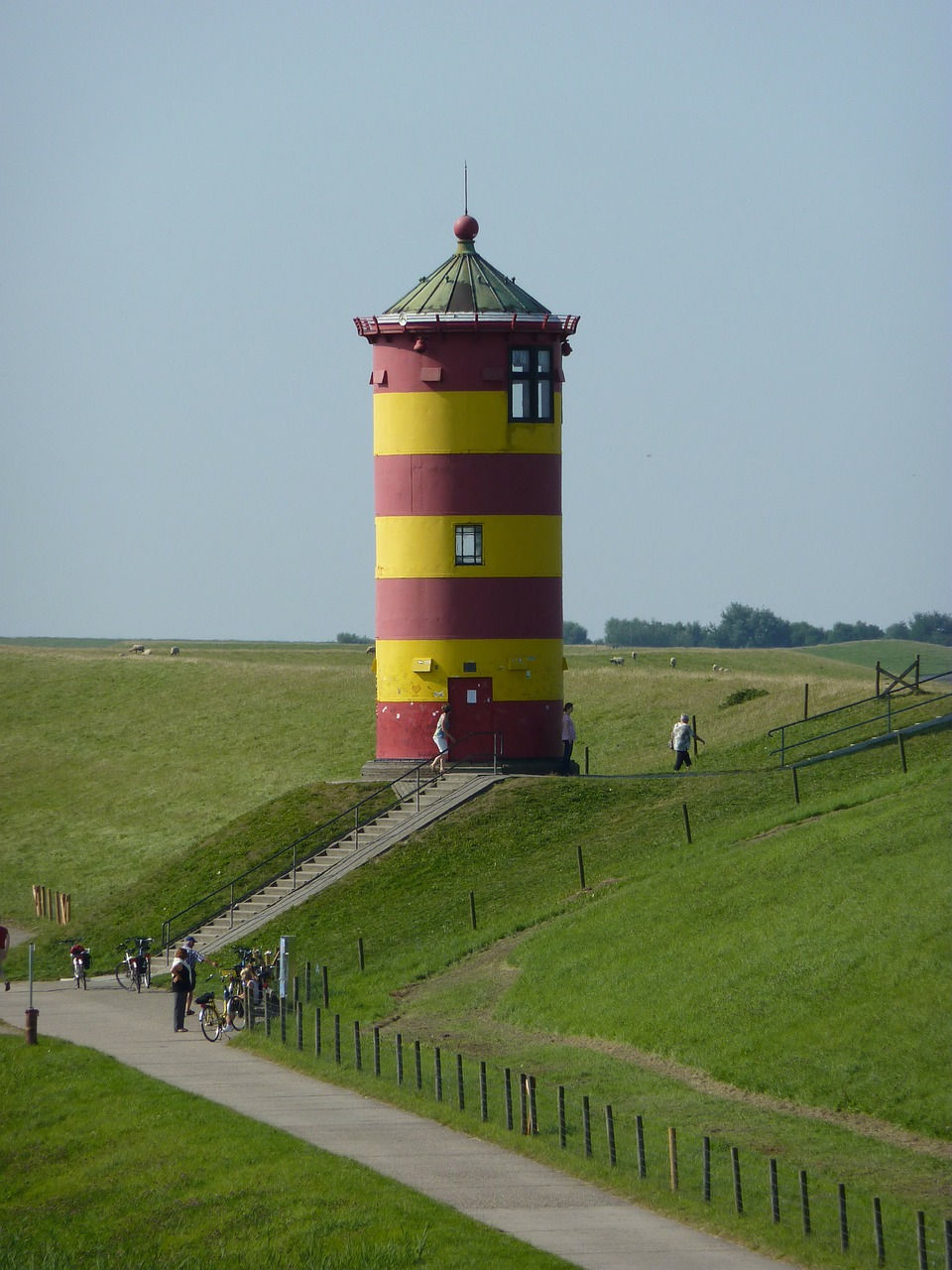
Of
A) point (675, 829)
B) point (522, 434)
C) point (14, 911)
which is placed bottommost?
point (14, 911)

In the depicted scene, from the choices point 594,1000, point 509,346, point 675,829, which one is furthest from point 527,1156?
point 509,346

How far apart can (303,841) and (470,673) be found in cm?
575

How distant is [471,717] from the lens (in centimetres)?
4866

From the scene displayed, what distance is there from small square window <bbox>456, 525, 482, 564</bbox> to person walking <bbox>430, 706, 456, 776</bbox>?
3.68m

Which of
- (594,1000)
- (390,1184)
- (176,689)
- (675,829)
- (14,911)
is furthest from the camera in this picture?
(176,689)

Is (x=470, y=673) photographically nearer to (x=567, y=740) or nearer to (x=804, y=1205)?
(x=567, y=740)

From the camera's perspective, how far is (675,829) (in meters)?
44.8

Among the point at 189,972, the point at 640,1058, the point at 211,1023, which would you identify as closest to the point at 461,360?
the point at 189,972

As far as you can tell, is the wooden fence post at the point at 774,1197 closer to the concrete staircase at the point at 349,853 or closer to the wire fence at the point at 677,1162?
the wire fence at the point at 677,1162

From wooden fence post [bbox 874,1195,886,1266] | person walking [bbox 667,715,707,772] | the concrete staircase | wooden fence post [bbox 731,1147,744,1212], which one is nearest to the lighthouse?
the concrete staircase

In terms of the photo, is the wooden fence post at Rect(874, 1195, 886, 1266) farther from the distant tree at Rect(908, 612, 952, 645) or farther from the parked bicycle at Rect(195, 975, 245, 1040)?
the distant tree at Rect(908, 612, 952, 645)

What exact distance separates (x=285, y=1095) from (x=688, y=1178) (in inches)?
312

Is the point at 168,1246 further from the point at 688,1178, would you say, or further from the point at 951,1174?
the point at 951,1174

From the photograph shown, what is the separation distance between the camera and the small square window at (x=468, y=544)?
48.1 m
